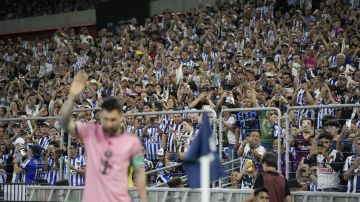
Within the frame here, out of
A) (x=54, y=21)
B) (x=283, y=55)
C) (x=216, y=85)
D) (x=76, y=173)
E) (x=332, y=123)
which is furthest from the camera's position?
(x=54, y=21)

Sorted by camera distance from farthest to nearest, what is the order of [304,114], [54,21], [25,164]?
[54,21] → [25,164] → [304,114]

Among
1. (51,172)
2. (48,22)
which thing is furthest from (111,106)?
(48,22)

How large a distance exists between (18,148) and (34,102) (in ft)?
13.6

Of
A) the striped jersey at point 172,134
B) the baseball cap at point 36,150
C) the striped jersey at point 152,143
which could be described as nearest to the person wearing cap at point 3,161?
the baseball cap at point 36,150

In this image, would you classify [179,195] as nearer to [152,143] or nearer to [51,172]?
[152,143]

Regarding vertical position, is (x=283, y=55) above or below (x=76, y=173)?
above

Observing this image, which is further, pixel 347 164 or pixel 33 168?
pixel 33 168

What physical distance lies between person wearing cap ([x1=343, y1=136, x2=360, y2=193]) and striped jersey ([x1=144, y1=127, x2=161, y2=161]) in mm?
3901

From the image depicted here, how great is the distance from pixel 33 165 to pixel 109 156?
9.02 metres

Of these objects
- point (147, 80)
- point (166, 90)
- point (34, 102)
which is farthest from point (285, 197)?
point (34, 102)

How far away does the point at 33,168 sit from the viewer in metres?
16.8

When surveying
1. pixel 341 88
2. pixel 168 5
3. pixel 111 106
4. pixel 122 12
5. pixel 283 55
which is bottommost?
pixel 111 106

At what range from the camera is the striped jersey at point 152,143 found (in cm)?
1524

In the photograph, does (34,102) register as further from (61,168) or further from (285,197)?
(285,197)
